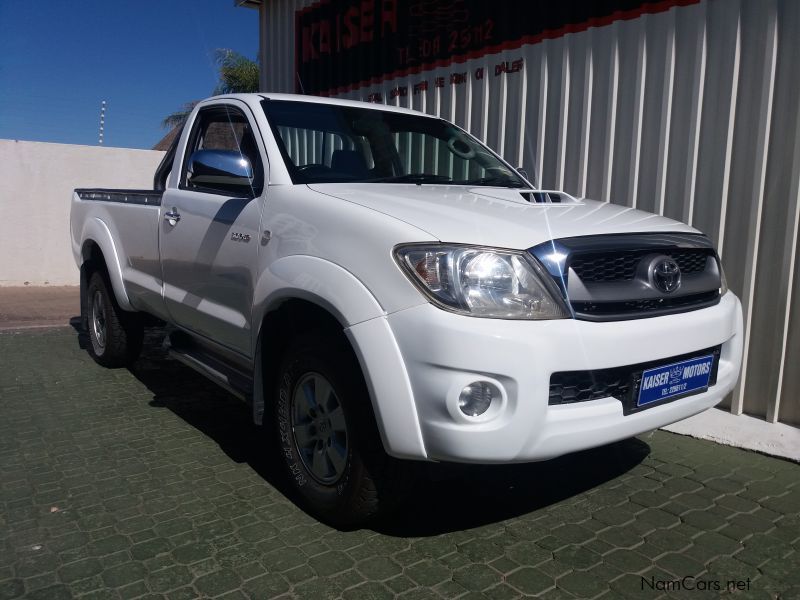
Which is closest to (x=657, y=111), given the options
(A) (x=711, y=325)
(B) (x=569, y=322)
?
(A) (x=711, y=325)

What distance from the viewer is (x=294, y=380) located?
3.17m

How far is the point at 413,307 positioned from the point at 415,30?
547cm

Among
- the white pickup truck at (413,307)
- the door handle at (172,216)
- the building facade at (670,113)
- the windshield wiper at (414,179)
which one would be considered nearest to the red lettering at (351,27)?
the building facade at (670,113)

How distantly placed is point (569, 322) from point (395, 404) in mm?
704

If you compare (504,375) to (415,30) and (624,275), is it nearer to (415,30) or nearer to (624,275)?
(624,275)

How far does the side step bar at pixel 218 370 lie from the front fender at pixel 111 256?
1.04 meters

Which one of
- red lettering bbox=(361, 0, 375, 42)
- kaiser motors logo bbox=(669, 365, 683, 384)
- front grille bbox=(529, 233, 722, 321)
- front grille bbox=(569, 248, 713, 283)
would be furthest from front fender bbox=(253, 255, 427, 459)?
red lettering bbox=(361, 0, 375, 42)

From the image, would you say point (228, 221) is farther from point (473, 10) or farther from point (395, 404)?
point (473, 10)

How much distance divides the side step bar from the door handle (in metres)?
0.76

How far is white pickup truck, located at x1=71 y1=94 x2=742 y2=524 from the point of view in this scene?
248 centimetres

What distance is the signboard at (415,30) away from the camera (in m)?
5.41

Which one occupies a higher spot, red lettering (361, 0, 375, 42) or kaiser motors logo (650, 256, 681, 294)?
red lettering (361, 0, 375, 42)

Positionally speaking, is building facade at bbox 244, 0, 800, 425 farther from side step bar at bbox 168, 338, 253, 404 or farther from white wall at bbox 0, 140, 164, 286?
white wall at bbox 0, 140, 164, 286

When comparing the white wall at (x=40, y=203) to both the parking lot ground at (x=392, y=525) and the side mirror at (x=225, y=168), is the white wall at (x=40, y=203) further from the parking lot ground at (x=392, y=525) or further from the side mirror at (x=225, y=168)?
the side mirror at (x=225, y=168)
